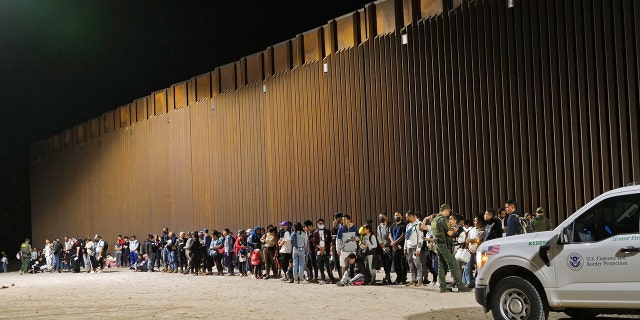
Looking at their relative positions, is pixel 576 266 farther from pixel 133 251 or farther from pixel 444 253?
pixel 133 251

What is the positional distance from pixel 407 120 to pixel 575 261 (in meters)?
14.2

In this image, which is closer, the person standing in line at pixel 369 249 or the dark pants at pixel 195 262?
the person standing in line at pixel 369 249

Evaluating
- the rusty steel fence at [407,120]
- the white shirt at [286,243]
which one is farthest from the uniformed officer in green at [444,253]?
the white shirt at [286,243]

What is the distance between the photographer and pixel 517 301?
10242 millimetres

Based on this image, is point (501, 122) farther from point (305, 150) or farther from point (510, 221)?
point (305, 150)

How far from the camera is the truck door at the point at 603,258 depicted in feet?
30.2

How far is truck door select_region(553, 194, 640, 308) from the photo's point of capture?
9.20 m

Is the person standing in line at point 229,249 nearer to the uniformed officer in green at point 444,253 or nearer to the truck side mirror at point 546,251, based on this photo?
the uniformed officer in green at point 444,253

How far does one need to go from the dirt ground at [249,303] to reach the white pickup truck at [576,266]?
5.41 ft

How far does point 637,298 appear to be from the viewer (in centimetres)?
913

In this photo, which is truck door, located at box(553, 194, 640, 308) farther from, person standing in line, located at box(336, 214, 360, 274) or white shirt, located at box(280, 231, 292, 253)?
white shirt, located at box(280, 231, 292, 253)

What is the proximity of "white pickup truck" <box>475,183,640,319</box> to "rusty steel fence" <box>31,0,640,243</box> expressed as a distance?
25.1ft

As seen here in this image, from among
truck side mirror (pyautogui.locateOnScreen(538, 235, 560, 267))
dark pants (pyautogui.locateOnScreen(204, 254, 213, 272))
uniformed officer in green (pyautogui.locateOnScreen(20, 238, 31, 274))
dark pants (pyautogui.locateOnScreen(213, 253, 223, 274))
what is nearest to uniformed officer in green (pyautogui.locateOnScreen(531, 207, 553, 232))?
truck side mirror (pyautogui.locateOnScreen(538, 235, 560, 267))

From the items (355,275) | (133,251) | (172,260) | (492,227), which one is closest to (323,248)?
(355,275)
